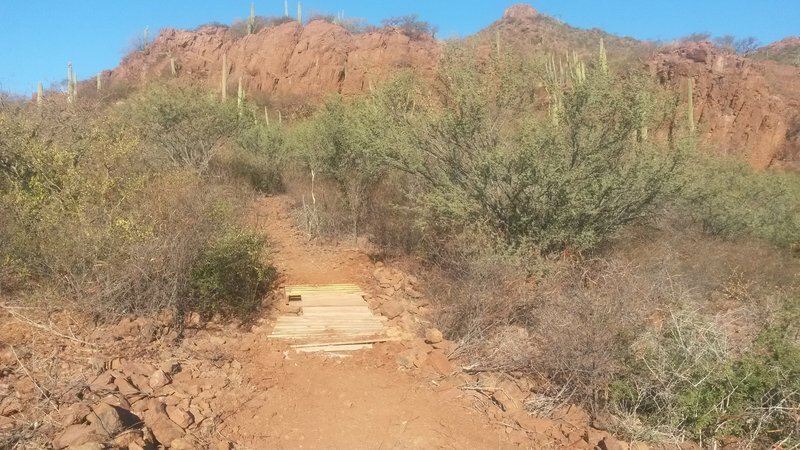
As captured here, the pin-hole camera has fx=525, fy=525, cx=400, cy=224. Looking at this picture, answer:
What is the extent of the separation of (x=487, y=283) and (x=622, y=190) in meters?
2.60

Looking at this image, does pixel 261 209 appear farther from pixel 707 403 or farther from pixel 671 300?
pixel 707 403

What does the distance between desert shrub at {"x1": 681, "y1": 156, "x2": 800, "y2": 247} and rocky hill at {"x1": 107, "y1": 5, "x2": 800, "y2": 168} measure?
24.5 feet

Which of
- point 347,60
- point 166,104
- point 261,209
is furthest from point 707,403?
point 347,60

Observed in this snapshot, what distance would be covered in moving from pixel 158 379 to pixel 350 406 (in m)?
1.71

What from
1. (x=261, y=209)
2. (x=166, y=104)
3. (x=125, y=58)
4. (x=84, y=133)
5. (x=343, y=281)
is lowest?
(x=343, y=281)

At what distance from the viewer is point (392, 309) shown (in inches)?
271

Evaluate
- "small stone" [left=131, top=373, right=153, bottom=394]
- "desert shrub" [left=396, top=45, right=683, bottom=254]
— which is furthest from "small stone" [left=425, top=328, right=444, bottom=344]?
"small stone" [left=131, top=373, right=153, bottom=394]

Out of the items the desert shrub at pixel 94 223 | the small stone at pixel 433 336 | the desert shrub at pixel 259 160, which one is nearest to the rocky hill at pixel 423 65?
the desert shrub at pixel 259 160

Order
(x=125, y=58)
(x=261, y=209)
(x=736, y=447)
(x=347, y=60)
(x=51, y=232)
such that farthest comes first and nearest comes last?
(x=125, y=58), (x=347, y=60), (x=261, y=209), (x=51, y=232), (x=736, y=447)

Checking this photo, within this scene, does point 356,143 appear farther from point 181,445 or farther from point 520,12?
point 520,12

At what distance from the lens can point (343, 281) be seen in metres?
8.22

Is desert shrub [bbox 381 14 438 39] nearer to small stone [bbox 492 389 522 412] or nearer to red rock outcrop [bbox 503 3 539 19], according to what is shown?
red rock outcrop [bbox 503 3 539 19]

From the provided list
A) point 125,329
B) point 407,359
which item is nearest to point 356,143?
point 407,359

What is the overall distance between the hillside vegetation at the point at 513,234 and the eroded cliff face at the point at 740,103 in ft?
52.1
